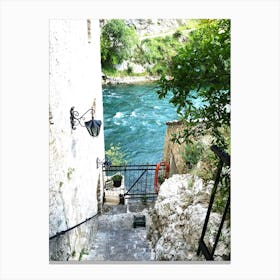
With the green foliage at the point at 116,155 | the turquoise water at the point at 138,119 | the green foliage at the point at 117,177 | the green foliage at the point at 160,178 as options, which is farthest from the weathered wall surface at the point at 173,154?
the green foliage at the point at 117,177

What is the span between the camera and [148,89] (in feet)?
10.8

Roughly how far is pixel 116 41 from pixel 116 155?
181 cm

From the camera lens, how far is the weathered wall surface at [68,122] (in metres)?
2.90

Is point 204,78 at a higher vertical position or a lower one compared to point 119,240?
higher

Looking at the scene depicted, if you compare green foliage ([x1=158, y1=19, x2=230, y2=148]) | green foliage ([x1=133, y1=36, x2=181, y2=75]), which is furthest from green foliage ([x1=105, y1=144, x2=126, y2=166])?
green foliage ([x1=158, y1=19, x2=230, y2=148])

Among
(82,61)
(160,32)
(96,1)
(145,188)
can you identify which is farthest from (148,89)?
(145,188)

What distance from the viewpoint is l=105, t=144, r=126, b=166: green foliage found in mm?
4863

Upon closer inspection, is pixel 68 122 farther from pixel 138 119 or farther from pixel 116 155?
pixel 116 155

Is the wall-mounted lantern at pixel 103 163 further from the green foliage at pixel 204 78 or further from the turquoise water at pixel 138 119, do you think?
the green foliage at pixel 204 78

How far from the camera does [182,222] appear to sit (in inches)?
133

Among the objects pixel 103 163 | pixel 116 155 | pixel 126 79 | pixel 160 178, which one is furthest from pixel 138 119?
pixel 103 163

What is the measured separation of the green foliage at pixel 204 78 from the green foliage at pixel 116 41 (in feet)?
2.70

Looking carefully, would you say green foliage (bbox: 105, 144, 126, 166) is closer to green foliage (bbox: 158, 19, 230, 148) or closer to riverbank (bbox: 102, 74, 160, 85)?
riverbank (bbox: 102, 74, 160, 85)
